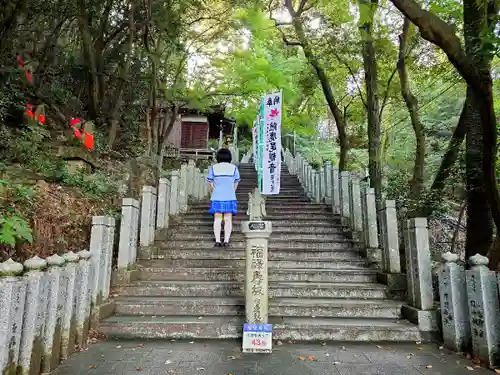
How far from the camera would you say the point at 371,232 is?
241 inches

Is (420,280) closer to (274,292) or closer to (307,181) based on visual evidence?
(274,292)

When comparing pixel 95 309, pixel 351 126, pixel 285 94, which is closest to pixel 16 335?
pixel 95 309

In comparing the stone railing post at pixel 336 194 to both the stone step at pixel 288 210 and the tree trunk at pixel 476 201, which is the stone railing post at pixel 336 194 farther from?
the tree trunk at pixel 476 201

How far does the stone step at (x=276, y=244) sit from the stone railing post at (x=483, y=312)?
9.92ft

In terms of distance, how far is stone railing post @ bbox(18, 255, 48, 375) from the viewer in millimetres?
2857

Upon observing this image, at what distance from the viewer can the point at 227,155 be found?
6586 millimetres

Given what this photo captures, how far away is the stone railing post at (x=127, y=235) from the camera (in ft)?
17.7

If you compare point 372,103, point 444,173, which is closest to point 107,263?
point 444,173

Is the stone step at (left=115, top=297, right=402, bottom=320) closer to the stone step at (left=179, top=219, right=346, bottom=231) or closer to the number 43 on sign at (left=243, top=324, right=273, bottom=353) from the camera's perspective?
the number 43 on sign at (left=243, top=324, right=273, bottom=353)

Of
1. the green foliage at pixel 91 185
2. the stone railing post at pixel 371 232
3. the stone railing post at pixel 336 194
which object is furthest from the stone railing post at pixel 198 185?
the stone railing post at pixel 371 232

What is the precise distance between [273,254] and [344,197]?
2.38 m

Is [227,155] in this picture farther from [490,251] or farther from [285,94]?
[285,94]

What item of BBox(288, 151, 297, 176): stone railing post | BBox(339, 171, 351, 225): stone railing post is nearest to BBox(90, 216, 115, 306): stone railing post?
BBox(339, 171, 351, 225): stone railing post

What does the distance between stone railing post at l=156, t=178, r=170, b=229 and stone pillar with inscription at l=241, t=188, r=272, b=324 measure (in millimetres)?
3255
